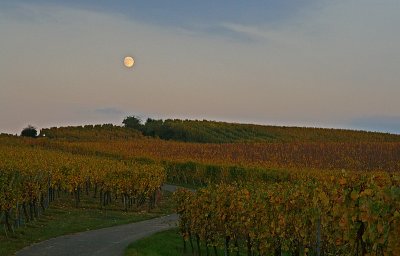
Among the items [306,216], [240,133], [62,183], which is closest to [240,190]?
[306,216]

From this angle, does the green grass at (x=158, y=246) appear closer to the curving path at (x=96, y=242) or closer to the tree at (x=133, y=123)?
the curving path at (x=96, y=242)

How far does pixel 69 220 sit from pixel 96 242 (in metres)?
9.21

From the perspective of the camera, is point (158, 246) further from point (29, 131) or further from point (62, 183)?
point (29, 131)

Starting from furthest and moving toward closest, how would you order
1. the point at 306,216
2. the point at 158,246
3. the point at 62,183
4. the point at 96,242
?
the point at 62,183 → the point at 96,242 → the point at 158,246 → the point at 306,216

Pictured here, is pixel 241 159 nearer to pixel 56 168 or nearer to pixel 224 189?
pixel 56 168

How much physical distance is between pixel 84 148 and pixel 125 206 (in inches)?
1558

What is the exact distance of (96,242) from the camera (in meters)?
27.0

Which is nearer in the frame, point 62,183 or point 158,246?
point 158,246

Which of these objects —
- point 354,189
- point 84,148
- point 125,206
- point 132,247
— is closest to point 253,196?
point 132,247

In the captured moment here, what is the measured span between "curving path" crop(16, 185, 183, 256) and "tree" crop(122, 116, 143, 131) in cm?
9362

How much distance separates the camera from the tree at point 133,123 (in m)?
128

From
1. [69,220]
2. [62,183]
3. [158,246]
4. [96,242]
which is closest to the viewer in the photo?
[158,246]

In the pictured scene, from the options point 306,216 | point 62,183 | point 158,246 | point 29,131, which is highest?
point 29,131

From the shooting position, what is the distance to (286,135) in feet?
402
